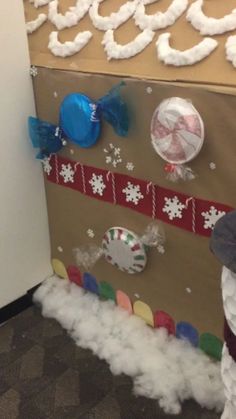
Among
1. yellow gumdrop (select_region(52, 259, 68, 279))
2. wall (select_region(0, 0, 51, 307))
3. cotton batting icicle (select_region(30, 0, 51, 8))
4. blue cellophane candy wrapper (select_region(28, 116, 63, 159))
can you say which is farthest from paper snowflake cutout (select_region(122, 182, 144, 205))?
cotton batting icicle (select_region(30, 0, 51, 8))

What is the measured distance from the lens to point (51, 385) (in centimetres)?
137

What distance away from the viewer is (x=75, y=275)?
172 centimetres

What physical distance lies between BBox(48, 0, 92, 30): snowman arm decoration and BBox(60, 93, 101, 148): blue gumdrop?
0.72 feet

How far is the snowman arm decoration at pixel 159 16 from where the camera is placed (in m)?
1.14

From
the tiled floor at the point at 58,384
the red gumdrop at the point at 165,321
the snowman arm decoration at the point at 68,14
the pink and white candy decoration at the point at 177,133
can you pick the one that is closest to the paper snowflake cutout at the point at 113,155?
the pink and white candy decoration at the point at 177,133

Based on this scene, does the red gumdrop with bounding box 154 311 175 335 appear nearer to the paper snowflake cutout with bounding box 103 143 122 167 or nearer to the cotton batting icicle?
the paper snowflake cutout with bounding box 103 143 122 167

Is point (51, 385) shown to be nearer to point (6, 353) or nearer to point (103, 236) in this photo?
point (6, 353)

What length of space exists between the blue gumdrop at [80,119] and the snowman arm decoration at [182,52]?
25cm

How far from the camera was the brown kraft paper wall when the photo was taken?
1.10 meters

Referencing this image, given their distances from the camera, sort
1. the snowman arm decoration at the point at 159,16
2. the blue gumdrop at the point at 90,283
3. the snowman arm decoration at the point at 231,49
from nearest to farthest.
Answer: the snowman arm decoration at the point at 231,49, the snowman arm decoration at the point at 159,16, the blue gumdrop at the point at 90,283

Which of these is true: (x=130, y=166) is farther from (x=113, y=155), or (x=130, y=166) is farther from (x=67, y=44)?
(x=67, y=44)

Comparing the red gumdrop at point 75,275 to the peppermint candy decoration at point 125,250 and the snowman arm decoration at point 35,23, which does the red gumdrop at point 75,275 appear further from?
the snowman arm decoration at point 35,23

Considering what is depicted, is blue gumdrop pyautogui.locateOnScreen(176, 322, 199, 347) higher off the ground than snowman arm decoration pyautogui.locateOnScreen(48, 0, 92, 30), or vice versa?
snowman arm decoration pyautogui.locateOnScreen(48, 0, 92, 30)

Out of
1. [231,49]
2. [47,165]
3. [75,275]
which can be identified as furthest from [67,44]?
[75,275]
